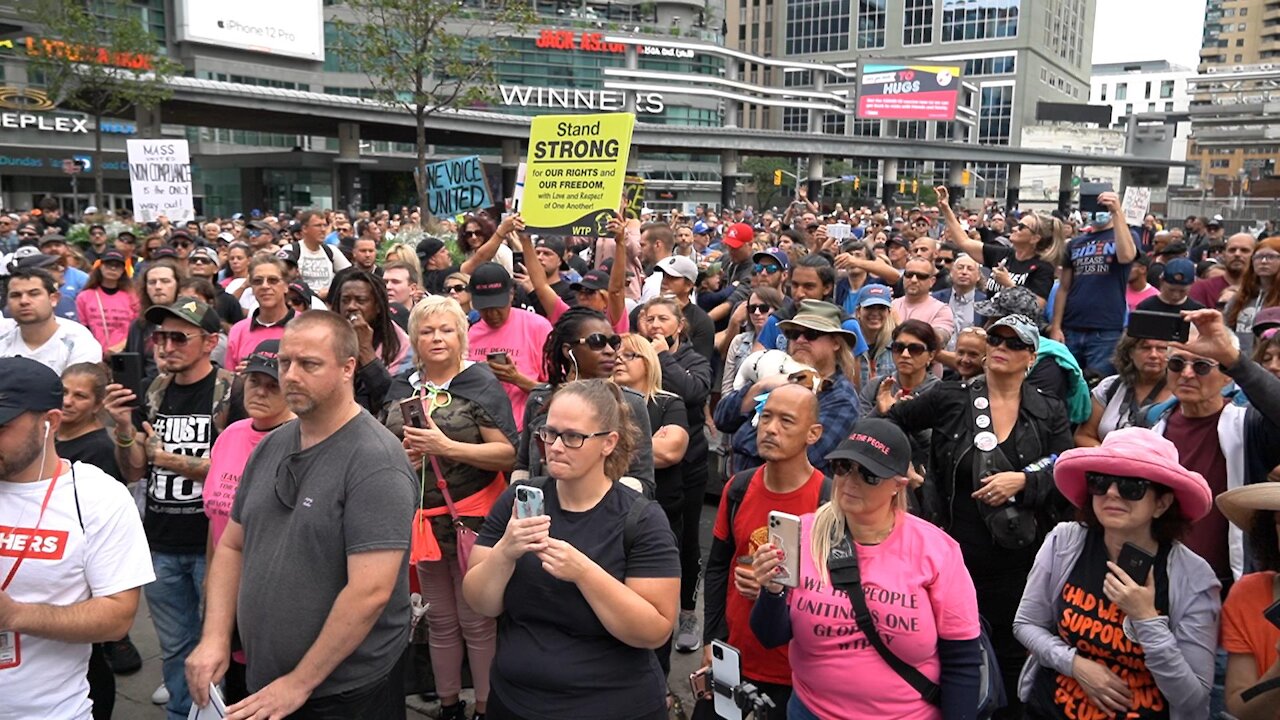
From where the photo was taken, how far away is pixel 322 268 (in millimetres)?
8438

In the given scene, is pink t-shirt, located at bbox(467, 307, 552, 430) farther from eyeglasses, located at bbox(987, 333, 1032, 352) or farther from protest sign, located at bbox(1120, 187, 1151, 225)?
protest sign, located at bbox(1120, 187, 1151, 225)

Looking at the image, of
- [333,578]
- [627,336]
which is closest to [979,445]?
[627,336]

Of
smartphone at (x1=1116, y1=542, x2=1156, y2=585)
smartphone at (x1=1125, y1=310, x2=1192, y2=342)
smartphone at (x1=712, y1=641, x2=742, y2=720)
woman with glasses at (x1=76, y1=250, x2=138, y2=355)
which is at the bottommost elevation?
A: smartphone at (x1=712, y1=641, x2=742, y2=720)

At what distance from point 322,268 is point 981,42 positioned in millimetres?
100166

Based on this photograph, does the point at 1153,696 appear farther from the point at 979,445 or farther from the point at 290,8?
the point at 290,8

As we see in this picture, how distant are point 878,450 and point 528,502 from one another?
1110 millimetres

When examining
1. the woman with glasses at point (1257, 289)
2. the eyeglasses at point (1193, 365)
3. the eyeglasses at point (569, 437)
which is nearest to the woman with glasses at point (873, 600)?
the eyeglasses at point (569, 437)

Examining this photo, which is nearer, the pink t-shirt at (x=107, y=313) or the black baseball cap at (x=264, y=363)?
the black baseball cap at (x=264, y=363)

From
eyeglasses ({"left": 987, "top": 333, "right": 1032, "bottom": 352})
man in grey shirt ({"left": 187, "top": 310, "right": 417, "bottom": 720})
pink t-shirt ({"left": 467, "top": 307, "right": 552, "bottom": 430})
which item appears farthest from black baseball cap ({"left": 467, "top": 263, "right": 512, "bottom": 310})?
eyeglasses ({"left": 987, "top": 333, "right": 1032, "bottom": 352})

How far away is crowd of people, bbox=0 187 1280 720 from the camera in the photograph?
2.80 m

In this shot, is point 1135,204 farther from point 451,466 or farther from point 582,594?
point 582,594

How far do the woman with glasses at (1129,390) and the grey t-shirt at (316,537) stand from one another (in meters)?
3.65

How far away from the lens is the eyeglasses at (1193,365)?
3.79m

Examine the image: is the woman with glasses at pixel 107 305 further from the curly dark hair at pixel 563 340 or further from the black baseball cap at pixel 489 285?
the curly dark hair at pixel 563 340
